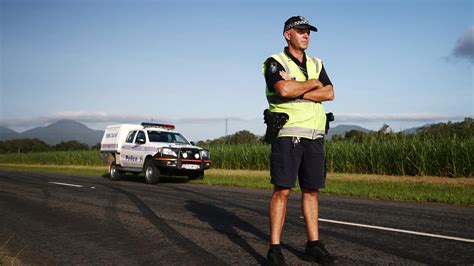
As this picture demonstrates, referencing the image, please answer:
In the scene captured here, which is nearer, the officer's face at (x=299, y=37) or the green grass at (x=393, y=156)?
the officer's face at (x=299, y=37)

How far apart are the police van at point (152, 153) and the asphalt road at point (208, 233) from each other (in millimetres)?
6263

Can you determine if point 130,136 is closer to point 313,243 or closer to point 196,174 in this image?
point 196,174

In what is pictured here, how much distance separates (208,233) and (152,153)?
10673 millimetres

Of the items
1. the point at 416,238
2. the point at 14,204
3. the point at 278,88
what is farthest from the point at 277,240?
the point at 14,204

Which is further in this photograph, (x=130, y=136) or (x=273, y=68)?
(x=130, y=136)

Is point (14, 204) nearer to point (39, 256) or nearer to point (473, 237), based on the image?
point (39, 256)

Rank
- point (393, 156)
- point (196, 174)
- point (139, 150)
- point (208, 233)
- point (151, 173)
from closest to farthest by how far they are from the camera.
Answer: point (208, 233) → point (151, 173) → point (196, 174) → point (139, 150) → point (393, 156)

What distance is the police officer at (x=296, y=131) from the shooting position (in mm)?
4043

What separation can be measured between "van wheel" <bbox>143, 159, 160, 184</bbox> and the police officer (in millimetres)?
11869

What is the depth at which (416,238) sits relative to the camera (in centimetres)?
522

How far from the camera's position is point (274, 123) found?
4.09 m

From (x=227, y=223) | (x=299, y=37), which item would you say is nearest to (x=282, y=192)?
(x=299, y=37)

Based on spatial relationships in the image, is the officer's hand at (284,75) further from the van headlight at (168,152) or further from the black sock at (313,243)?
the van headlight at (168,152)

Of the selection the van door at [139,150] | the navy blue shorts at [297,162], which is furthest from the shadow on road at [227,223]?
the van door at [139,150]
